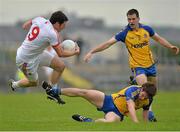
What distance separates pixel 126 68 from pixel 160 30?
3.32 meters

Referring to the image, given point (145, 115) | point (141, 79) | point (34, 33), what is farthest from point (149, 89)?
point (34, 33)

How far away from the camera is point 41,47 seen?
17.8 m

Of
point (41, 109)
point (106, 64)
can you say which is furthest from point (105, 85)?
point (41, 109)

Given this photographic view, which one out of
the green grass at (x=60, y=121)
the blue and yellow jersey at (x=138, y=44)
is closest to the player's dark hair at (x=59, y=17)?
the blue and yellow jersey at (x=138, y=44)

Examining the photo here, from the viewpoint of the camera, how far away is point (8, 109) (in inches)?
859

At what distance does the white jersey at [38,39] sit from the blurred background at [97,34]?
1713cm

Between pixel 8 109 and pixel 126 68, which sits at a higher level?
pixel 8 109

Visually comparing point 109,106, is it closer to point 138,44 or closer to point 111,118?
point 111,118

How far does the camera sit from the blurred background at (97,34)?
3700cm

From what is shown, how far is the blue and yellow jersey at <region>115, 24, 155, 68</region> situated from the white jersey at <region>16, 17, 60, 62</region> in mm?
→ 1489

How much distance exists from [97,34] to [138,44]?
22.6 m

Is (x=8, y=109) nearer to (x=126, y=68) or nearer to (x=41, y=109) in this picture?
(x=41, y=109)

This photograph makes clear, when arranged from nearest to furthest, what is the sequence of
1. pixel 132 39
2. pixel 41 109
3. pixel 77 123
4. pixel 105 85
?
1. pixel 77 123
2. pixel 132 39
3. pixel 41 109
4. pixel 105 85

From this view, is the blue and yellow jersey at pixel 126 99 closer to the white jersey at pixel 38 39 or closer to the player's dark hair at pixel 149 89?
the player's dark hair at pixel 149 89
